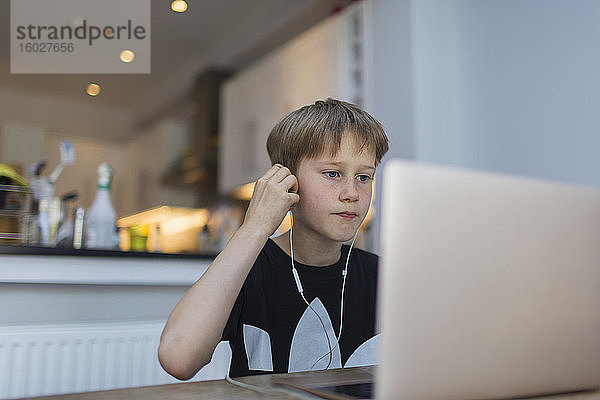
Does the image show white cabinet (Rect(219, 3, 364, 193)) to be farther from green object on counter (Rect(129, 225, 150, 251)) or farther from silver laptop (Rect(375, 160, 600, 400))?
silver laptop (Rect(375, 160, 600, 400))

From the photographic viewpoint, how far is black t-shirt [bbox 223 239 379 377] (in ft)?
3.25

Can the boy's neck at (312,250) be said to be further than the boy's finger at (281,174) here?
Yes

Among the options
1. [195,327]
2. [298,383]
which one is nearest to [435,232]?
[298,383]

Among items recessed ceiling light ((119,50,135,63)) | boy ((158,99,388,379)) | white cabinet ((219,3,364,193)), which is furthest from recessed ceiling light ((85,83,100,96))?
boy ((158,99,388,379))

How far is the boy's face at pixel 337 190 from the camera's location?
100 cm

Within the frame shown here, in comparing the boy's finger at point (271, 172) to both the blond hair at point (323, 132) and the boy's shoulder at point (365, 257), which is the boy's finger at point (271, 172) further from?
the boy's shoulder at point (365, 257)

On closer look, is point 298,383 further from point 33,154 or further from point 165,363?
point 33,154

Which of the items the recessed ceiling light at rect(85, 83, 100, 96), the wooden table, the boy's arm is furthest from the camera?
the recessed ceiling light at rect(85, 83, 100, 96)

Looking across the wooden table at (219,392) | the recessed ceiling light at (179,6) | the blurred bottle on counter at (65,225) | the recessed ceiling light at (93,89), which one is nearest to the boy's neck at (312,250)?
the wooden table at (219,392)

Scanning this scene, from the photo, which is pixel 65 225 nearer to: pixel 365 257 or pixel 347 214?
pixel 365 257

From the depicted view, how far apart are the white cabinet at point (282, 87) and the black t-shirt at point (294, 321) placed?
1414 millimetres

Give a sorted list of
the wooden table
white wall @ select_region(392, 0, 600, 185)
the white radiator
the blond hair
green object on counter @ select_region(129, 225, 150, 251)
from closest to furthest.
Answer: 1. the wooden table
2. the blond hair
3. the white radiator
4. white wall @ select_region(392, 0, 600, 185)
5. green object on counter @ select_region(129, 225, 150, 251)

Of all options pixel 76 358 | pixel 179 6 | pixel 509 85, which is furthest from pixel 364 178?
pixel 179 6

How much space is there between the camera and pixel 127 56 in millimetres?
3564
